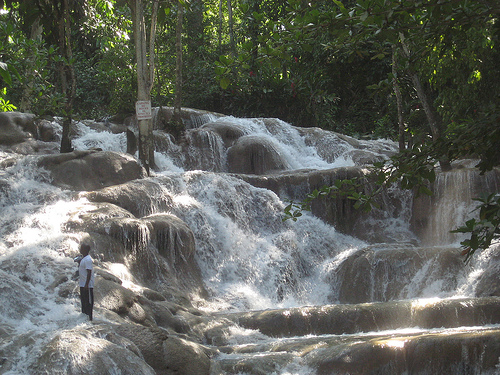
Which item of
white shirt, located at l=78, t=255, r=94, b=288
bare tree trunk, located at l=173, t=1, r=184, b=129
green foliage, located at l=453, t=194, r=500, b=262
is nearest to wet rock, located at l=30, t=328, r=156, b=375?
white shirt, located at l=78, t=255, r=94, b=288

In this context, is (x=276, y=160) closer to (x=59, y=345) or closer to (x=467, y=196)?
(x=467, y=196)

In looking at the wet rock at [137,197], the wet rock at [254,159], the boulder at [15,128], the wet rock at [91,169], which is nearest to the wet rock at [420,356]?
the wet rock at [137,197]

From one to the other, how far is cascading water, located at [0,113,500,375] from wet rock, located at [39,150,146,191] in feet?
1.20

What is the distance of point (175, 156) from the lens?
1770 centimetres

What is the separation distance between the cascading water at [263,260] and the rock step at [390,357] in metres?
0.02

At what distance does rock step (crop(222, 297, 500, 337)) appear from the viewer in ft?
27.9

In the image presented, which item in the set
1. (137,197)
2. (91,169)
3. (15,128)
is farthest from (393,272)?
(15,128)

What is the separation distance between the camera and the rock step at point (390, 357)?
6.64 meters

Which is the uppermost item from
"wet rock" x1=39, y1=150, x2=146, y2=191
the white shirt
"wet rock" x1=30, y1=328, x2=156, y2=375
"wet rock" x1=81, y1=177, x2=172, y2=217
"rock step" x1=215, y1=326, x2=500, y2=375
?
"wet rock" x1=39, y1=150, x2=146, y2=191

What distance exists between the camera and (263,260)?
13.2 metres

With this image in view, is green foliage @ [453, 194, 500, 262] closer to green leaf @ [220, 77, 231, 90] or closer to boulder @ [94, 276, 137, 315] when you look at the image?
green leaf @ [220, 77, 231, 90]

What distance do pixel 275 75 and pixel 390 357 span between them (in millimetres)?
9962

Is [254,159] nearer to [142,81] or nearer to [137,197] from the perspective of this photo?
[142,81]

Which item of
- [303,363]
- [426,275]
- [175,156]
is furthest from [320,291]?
[175,156]
